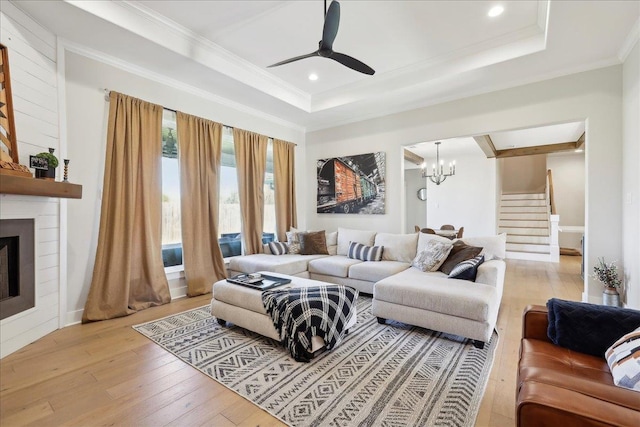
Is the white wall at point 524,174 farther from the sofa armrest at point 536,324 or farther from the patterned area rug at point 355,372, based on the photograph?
the sofa armrest at point 536,324

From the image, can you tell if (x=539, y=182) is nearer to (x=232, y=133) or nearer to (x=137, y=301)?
(x=232, y=133)

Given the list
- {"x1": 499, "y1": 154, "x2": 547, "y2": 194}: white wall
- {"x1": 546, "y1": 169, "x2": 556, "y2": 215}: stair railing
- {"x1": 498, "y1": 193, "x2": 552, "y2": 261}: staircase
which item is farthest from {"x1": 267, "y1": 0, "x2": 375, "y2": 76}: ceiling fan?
{"x1": 499, "y1": 154, "x2": 547, "y2": 194}: white wall

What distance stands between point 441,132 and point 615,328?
135 inches

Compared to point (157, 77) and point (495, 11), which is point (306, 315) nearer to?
point (495, 11)

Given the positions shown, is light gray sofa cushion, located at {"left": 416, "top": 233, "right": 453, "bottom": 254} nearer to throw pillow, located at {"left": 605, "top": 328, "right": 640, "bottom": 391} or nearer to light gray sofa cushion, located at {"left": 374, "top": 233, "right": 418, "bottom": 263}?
light gray sofa cushion, located at {"left": 374, "top": 233, "right": 418, "bottom": 263}

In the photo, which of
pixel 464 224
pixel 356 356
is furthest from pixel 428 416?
pixel 464 224

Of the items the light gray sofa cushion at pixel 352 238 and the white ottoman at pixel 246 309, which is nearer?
the white ottoman at pixel 246 309

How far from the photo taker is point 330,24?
2385mm

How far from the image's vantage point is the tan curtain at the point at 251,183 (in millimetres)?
4691

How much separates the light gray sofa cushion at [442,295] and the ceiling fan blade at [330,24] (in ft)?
7.53

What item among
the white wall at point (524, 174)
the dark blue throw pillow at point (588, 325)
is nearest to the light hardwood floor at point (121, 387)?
the dark blue throw pillow at point (588, 325)

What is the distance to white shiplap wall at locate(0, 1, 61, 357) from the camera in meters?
2.43

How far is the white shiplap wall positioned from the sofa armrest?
3822mm

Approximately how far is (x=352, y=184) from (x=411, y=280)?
9.03ft
